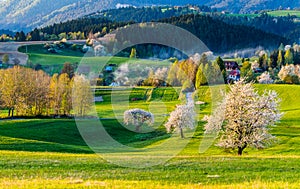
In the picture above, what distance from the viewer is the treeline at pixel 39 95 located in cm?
8600

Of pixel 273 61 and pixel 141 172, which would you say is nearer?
pixel 141 172

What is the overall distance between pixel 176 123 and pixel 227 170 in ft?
154

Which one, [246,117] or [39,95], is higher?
[246,117]

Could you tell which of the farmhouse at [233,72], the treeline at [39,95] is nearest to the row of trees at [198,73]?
the farmhouse at [233,72]

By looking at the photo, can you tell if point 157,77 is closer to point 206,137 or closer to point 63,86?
point 63,86

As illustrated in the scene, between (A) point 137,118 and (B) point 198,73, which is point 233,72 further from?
(A) point 137,118

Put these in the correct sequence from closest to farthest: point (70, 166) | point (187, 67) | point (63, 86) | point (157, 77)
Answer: point (70, 166), point (63, 86), point (187, 67), point (157, 77)

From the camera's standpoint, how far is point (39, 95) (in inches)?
3489

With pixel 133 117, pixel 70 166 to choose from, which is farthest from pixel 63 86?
pixel 70 166

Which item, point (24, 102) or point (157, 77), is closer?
point (24, 102)

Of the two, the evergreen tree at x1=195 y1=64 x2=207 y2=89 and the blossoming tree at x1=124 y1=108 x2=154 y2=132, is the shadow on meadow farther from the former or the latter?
the evergreen tree at x1=195 y1=64 x2=207 y2=89

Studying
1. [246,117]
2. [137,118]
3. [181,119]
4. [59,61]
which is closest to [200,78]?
[137,118]

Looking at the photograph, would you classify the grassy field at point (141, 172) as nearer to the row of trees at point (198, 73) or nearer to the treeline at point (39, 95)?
the treeline at point (39, 95)

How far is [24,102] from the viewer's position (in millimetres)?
86312
